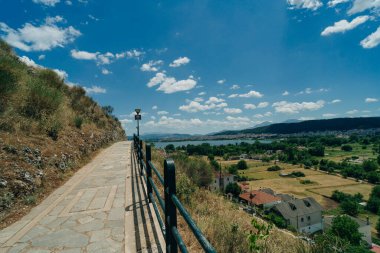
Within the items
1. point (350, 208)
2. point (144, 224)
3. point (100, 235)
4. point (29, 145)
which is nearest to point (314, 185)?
point (350, 208)

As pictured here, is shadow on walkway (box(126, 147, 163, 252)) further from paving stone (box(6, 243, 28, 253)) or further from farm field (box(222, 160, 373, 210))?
farm field (box(222, 160, 373, 210))

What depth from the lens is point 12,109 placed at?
7.57 m

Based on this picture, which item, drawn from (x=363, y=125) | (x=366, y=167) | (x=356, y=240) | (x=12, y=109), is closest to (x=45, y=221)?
(x=12, y=109)

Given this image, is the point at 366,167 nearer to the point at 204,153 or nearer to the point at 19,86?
the point at 204,153

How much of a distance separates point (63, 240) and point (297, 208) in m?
32.3

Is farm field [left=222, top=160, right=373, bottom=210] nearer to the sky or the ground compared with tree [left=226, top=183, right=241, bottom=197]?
nearer to the ground

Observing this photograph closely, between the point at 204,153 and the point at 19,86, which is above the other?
the point at 19,86

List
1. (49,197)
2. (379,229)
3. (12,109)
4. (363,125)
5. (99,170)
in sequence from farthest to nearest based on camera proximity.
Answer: (363,125) → (379,229) → (99,170) → (12,109) → (49,197)

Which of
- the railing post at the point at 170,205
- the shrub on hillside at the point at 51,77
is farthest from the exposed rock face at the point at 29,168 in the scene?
the shrub on hillside at the point at 51,77

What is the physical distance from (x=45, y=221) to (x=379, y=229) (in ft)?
113

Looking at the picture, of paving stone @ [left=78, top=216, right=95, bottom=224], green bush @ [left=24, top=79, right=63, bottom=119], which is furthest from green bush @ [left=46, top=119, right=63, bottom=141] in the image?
paving stone @ [left=78, top=216, right=95, bottom=224]

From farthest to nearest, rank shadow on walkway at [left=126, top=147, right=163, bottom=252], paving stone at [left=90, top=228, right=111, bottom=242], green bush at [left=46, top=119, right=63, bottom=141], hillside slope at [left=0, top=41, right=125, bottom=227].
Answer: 1. green bush at [left=46, top=119, right=63, bottom=141]
2. hillside slope at [left=0, top=41, right=125, bottom=227]
3. paving stone at [left=90, top=228, right=111, bottom=242]
4. shadow on walkway at [left=126, top=147, right=163, bottom=252]

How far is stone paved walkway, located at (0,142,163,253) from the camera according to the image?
3127 millimetres

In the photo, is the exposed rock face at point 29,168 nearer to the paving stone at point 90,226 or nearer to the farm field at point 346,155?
the paving stone at point 90,226
